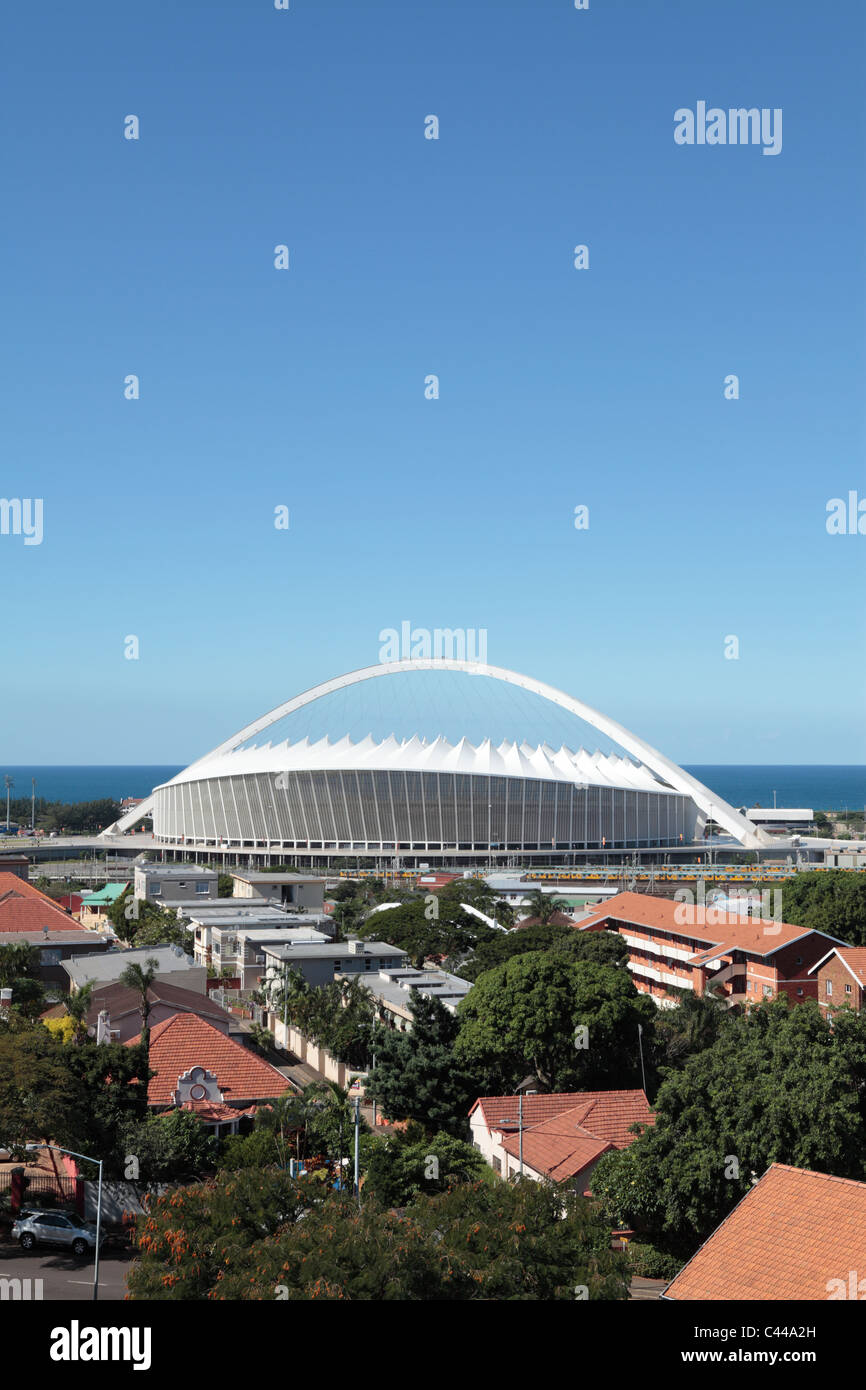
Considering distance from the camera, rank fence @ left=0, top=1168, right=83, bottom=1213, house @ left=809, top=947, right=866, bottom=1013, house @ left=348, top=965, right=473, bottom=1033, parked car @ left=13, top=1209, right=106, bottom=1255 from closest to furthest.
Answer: parked car @ left=13, top=1209, right=106, bottom=1255
fence @ left=0, top=1168, right=83, bottom=1213
house @ left=348, top=965, right=473, bottom=1033
house @ left=809, top=947, right=866, bottom=1013

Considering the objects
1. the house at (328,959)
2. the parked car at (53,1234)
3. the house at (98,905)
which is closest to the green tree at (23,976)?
the house at (328,959)

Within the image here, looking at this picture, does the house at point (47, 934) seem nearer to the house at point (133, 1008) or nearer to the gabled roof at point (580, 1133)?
the house at point (133, 1008)

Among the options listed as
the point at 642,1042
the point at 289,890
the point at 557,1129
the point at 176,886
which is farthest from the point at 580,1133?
the point at 176,886

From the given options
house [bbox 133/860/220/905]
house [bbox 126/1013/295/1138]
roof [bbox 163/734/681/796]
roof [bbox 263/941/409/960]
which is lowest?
house [bbox 126/1013/295/1138]

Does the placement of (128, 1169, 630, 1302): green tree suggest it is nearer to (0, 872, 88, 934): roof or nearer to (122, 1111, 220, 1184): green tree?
(122, 1111, 220, 1184): green tree

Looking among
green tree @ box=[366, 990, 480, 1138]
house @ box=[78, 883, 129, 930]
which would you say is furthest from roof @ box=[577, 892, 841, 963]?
house @ box=[78, 883, 129, 930]

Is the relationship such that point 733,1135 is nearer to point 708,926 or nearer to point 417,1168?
point 417,1168
